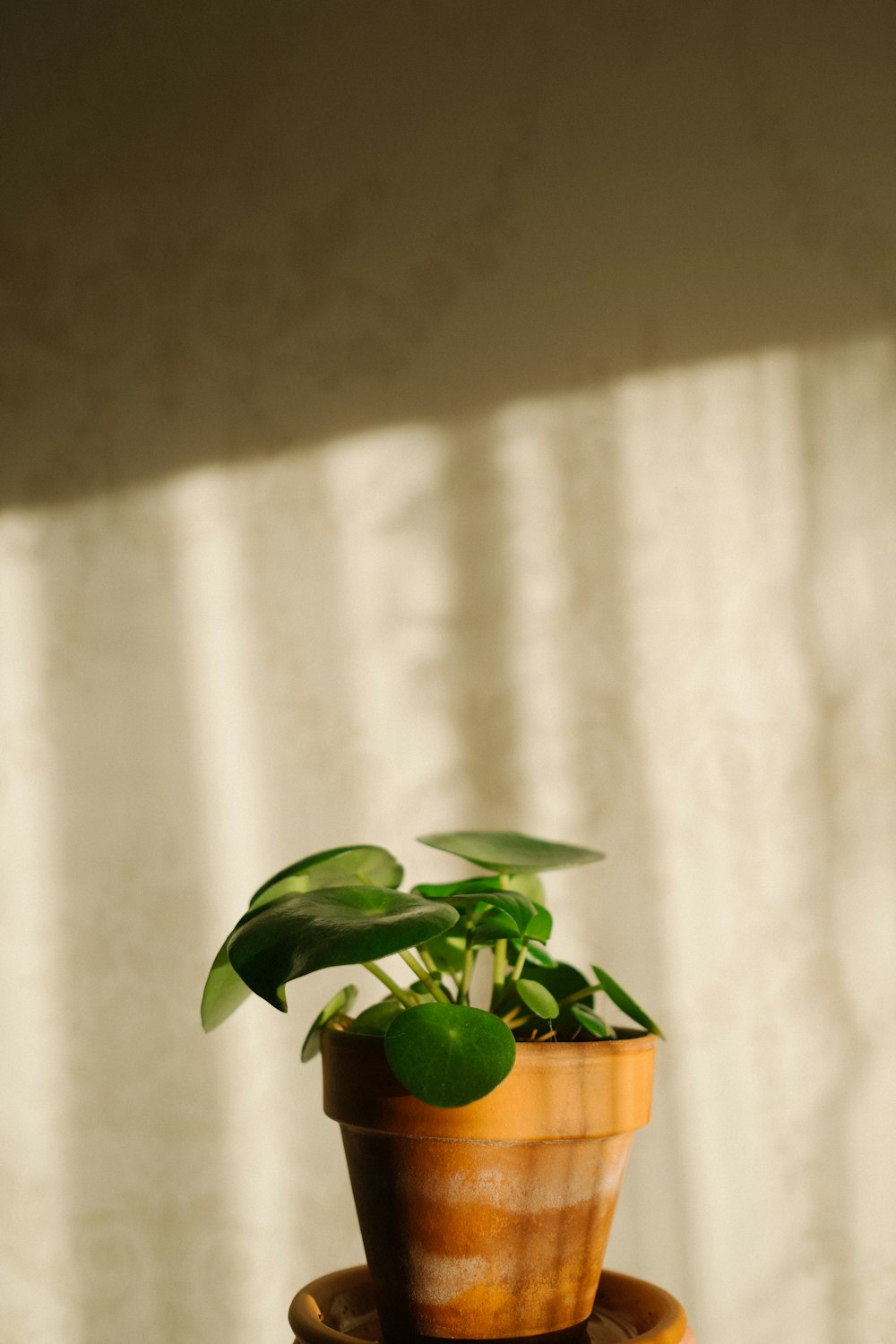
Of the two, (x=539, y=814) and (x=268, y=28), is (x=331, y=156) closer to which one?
(x=268, y=28)

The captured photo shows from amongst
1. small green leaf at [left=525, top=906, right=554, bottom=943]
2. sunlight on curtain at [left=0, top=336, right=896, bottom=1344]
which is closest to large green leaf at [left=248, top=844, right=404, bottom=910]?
small green leaf at [left=525, top=906, right=554, bottom=943]

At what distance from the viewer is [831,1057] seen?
1190 millimetres

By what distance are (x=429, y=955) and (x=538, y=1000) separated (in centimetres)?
15

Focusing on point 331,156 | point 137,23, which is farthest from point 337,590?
point 137,23

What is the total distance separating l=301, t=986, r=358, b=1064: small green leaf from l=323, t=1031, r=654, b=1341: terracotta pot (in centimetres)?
8

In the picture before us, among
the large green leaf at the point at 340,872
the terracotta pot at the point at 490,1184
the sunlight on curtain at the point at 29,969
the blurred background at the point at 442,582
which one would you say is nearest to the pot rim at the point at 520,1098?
the terracotta pot at the point at 490,1184

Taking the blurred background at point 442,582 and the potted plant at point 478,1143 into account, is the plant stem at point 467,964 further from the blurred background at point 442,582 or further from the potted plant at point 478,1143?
the blurred background at point 442,582

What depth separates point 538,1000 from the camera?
0.70m

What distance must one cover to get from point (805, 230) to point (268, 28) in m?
0.76

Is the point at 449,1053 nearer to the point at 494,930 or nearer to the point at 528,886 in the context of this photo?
the point at 494,930

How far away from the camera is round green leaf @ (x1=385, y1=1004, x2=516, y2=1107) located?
59cm

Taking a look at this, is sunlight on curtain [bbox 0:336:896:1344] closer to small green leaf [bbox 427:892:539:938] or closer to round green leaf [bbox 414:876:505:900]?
round green leaf [bbox 414:876:505:900]

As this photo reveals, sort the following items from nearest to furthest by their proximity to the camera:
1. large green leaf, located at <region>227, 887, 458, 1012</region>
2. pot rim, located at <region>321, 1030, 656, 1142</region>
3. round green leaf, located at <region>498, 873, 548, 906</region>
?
large green leaf, located at <region>227, 887, 458, 1012</region> → pot rim, located at <region>321, 1030, 656, 1142</region> → round green leaf, located at <region>498, 873, 548, 906</region>

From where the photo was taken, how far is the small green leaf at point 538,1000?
69 cm
